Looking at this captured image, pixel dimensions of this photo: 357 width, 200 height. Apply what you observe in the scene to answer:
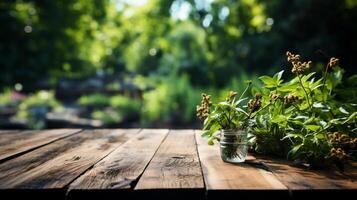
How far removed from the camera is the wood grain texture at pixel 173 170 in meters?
0.83

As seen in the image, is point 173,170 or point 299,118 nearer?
point 173,170

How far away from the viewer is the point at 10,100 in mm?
14875

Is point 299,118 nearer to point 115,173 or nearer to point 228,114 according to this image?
point 228,114

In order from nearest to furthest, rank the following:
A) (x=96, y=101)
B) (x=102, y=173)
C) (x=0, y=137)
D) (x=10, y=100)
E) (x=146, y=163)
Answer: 1. (x=102, y=173)
2. (x=146, y=163)
3. (x=0, y=137)
4. (x=96, y=101)
5. (x=10, y=100)

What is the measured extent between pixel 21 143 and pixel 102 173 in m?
0.84

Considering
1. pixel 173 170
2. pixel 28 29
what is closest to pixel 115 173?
pixel 173 170

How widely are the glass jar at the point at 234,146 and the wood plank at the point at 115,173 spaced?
0.26 m

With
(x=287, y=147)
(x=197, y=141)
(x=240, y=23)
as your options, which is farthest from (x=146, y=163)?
(x=240, y=23)

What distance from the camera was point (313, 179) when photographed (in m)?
0.91

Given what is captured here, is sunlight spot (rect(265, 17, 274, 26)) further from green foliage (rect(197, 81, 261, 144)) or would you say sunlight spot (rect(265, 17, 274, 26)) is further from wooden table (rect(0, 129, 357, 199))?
green foliage (rect(197, 81, 261, 144))

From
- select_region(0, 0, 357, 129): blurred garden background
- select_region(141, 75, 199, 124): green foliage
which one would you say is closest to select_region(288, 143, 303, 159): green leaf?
select_region(0, 0, 357, 129): blurred garden background

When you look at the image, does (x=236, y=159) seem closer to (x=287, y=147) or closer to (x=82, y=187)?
(x=287, y=147)

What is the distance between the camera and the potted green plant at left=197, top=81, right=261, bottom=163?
1146mm

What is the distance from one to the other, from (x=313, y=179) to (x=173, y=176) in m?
0.37
